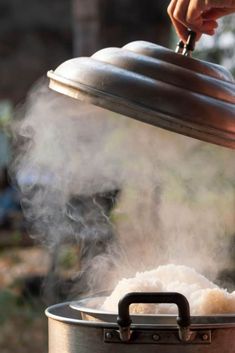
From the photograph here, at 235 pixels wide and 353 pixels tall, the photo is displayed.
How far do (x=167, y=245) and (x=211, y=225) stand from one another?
0.81m

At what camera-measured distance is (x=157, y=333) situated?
231 cm

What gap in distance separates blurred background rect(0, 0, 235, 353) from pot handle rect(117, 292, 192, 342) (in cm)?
352

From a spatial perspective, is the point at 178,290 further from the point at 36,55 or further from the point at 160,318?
the point at 36,55

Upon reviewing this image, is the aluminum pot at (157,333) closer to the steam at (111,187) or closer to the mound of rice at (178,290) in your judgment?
the mound of rice at (178,290)

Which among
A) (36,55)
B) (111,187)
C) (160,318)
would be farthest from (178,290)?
(36,55)

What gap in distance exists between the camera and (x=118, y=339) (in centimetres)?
235

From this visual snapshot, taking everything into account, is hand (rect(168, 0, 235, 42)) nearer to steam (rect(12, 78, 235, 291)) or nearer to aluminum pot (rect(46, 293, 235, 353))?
steam (rect(12, 78, 235, 291))

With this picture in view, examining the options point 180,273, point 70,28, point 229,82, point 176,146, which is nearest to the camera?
point 229,82

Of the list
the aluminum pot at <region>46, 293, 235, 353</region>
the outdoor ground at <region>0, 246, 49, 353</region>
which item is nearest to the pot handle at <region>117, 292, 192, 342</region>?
the aluminum pot at <region>46, 293, 235, 353</region>

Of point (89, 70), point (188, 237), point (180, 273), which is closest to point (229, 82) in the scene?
point (89, 70)

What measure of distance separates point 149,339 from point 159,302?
117 millimetres

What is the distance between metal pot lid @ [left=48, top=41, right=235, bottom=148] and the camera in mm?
2301

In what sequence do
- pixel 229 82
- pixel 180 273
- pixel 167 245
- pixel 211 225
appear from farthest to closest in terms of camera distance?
pixel 211 225
pixel 167 245
pixel 180 273
pixel 229 82

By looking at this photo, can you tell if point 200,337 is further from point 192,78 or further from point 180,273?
point 192,78
